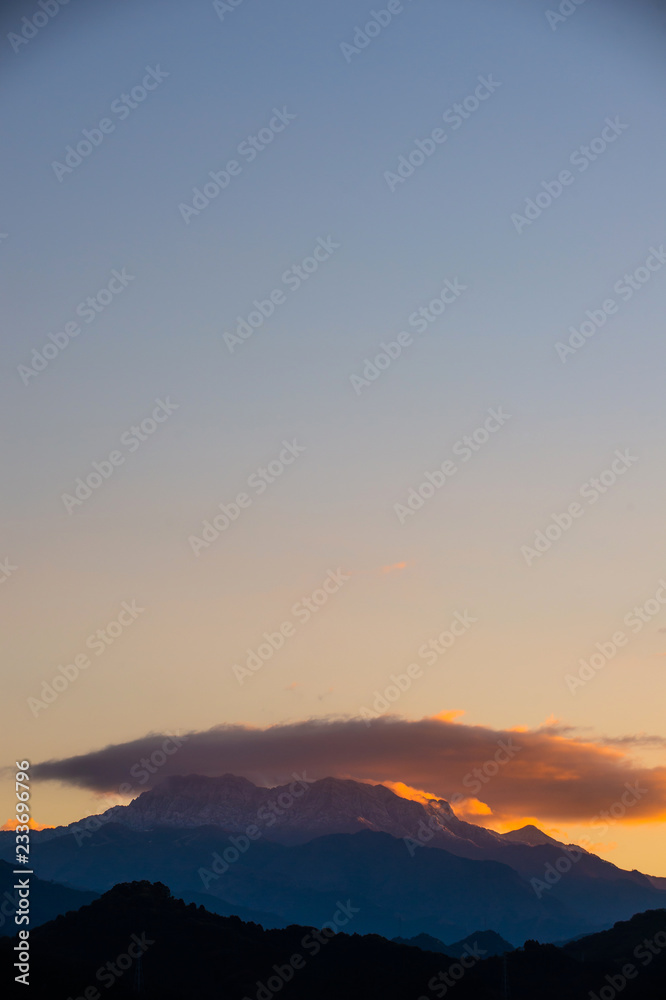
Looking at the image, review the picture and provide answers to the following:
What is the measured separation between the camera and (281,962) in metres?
174

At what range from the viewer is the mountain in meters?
162

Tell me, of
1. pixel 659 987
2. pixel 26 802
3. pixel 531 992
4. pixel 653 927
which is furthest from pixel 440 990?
pixel 26 802

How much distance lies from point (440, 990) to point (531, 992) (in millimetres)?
14585

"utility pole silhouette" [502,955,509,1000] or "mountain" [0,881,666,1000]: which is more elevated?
"mountain" [0,881,666,1000]

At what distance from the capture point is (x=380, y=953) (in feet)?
588

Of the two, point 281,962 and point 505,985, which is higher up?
point 281,962

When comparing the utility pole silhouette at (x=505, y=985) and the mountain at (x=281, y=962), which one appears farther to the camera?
the mountain at (x=281, y=962)

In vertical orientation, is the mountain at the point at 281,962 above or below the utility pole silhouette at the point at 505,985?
above

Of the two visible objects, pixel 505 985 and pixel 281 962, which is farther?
pixel 281 962

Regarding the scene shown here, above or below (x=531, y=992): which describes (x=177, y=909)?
above

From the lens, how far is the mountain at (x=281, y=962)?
531 ft

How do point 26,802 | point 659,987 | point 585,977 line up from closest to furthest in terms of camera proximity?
point 26,802 → point 659,987 → point 585,977

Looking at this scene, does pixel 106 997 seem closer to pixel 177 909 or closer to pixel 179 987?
pixel 179 987

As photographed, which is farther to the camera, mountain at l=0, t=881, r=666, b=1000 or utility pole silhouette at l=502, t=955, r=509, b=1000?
mountain at l=0, t=881, r=666, b=1000
